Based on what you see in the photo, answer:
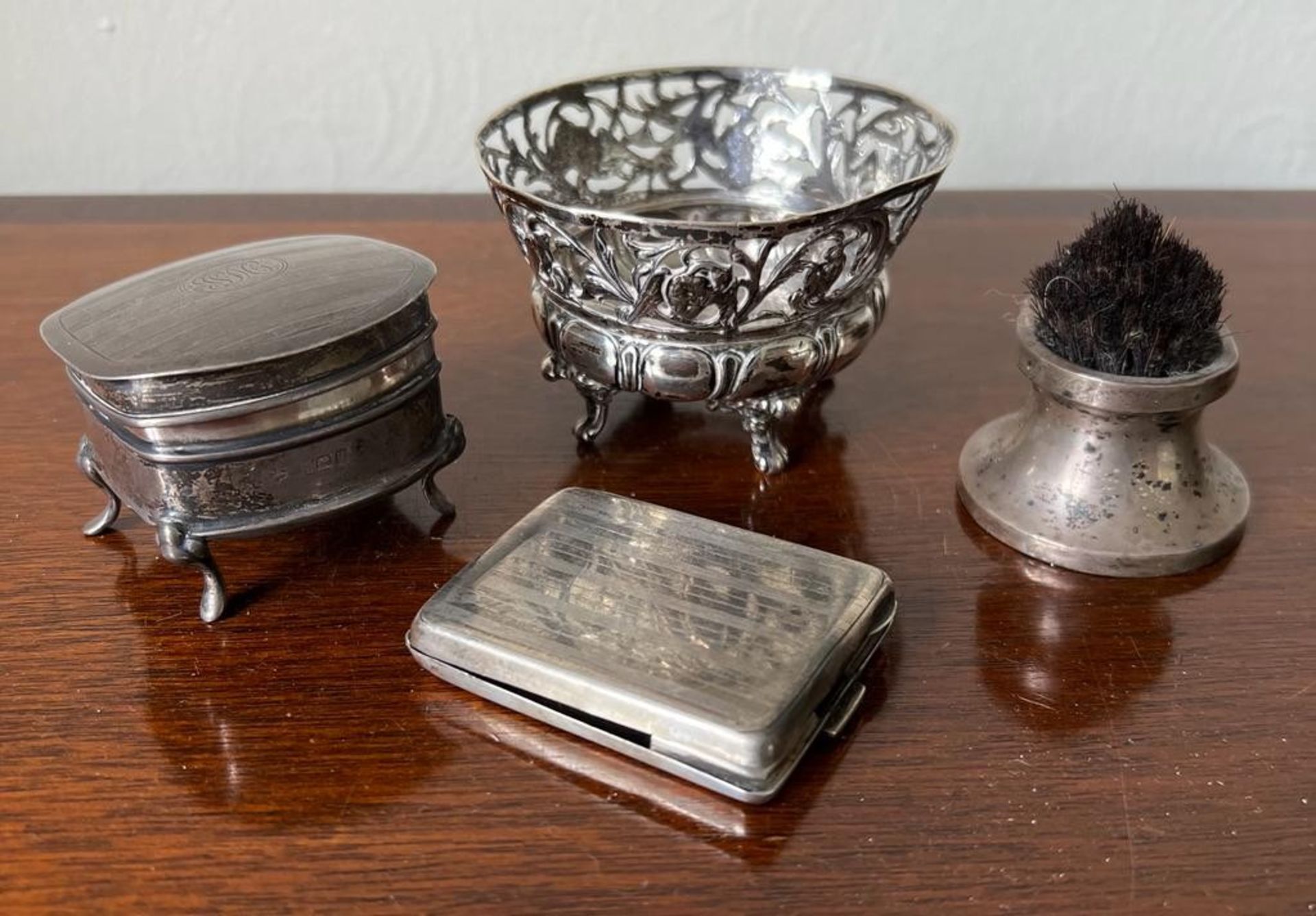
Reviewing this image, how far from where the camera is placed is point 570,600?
1.86ft

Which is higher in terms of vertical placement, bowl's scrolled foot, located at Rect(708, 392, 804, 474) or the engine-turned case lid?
the engine-turned case lid

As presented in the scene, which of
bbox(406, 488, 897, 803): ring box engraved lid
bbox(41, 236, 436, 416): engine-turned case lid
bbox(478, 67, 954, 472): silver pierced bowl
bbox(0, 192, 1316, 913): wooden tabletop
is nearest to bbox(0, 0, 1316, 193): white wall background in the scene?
bbox(478, 67, 954, 472): silver pierced bowl

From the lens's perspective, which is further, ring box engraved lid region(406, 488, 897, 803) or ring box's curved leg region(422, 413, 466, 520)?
ring box's curved leg region(422, 413, 466, 520)

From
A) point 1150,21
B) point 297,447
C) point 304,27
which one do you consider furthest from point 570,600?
point 1150,21

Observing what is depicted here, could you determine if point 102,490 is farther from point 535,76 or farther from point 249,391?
point 535,76

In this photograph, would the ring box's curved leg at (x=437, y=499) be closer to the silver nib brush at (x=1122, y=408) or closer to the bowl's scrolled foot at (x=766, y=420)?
the bowl's scrolled foot at (x=766, y=420)

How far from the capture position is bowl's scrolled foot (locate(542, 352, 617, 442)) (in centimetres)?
73

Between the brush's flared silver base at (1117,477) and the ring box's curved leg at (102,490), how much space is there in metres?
0.49

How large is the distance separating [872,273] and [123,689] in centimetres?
46

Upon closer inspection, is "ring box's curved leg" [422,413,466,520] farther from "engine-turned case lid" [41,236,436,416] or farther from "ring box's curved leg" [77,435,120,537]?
"ring box's curved leg" [77,435,120,537]

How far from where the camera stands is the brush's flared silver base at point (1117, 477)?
24.0 inches

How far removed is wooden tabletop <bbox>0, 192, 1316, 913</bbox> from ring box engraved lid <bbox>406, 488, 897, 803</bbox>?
2 centimetres

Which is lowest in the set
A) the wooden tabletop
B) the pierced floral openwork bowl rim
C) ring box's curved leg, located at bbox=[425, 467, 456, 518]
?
the wooden tabletop

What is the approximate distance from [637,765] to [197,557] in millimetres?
250
